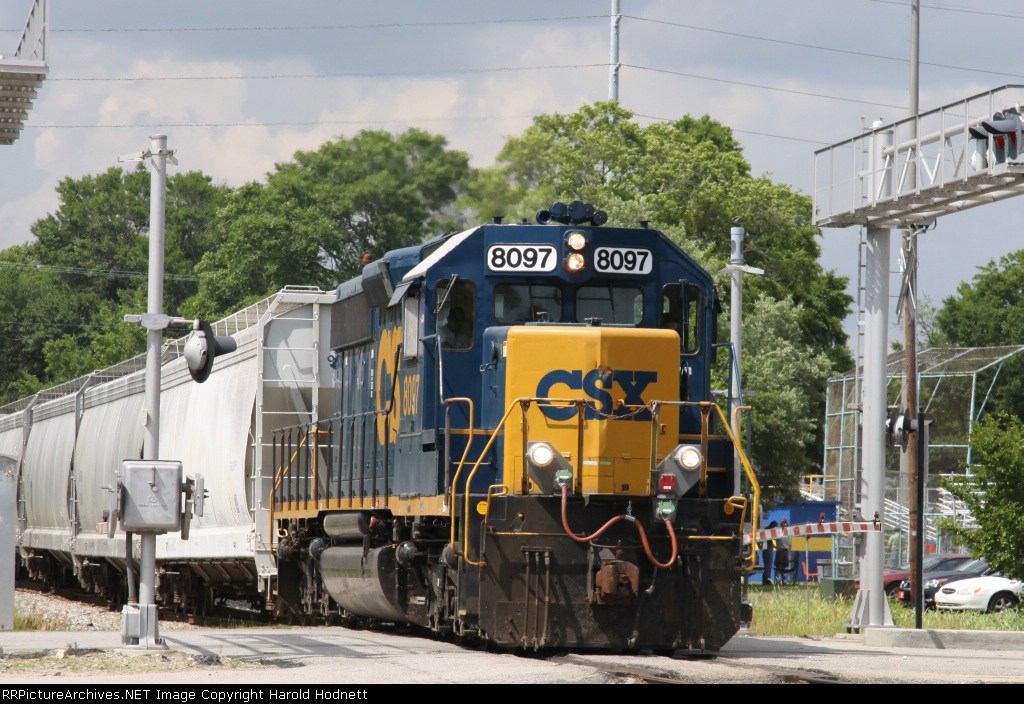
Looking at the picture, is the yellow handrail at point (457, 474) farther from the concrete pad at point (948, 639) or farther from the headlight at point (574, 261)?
the concrete pad at point (948, 639)

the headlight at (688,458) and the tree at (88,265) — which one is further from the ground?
the tree at (88,265)

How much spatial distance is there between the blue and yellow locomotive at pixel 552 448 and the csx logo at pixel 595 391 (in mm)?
14

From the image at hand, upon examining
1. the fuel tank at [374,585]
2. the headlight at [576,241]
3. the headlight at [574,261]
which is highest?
the headlight at [576,241]

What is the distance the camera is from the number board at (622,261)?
14.5 metres

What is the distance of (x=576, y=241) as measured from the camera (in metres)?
14.4

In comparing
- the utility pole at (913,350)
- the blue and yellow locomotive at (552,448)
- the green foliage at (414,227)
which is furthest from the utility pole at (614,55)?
the blue and yellow locomotive at (552,448)

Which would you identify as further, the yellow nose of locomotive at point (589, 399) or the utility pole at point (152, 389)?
the utility pole at point (152, 389)

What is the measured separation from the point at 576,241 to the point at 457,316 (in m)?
1.47

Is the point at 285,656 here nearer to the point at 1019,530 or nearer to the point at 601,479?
the point at 601,479

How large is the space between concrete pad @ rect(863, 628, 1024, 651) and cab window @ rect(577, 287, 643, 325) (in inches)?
250

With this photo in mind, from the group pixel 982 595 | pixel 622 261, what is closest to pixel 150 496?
pixel 622 261

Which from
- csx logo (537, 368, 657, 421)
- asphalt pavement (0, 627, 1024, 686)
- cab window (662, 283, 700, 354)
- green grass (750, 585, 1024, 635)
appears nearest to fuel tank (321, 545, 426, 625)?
asphalt pavement (0, 627, 1024, 686)

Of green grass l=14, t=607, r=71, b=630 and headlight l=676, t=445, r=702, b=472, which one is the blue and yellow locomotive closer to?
headlight l=676, t=445, r=702, b=472

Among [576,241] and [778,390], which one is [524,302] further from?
[778,390]
